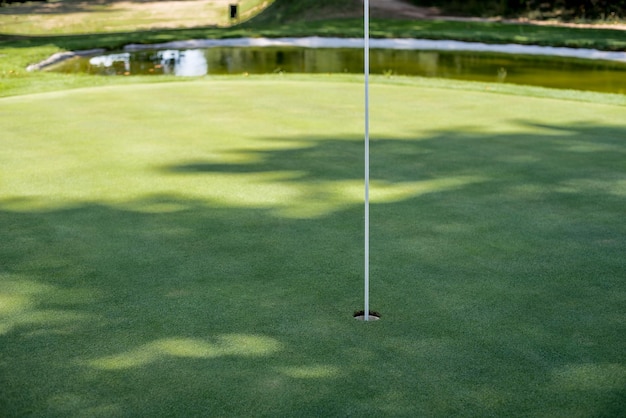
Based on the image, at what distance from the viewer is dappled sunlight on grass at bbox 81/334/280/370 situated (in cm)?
369

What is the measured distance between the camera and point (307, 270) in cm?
474

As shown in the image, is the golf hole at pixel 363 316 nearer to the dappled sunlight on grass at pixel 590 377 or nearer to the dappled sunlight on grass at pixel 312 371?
the dappled sunlight on grass at pixel 312 371

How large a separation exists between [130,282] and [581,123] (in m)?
5.94

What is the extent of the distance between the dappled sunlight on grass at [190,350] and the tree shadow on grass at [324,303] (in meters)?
0.01

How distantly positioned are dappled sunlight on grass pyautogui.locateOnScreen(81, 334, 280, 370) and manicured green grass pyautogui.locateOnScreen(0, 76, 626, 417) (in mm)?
12

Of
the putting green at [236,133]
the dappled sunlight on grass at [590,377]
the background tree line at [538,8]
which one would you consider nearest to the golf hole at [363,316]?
the dappled sunlight on grass at [590,377]

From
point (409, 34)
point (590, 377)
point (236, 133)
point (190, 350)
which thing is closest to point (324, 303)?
point (190, 350)

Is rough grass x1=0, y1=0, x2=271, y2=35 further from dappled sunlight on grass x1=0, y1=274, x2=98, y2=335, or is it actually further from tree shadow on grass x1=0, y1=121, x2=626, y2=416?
dappled sunlight on grass x1=0, y1=274, x2=98, y2=335

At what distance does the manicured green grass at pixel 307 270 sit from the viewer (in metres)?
3.46

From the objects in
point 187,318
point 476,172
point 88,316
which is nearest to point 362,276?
point 187,318

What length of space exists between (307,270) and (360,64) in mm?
15212

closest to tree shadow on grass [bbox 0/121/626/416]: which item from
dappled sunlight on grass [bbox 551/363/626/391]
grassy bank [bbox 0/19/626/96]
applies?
dappled sunlight on grass [bbox 551/363/626/391]

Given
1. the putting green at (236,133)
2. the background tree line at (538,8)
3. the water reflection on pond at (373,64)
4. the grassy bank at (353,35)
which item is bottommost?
the water reflection on pond at (373,64)

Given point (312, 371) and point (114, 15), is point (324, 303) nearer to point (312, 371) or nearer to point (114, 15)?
point (312, 371)
